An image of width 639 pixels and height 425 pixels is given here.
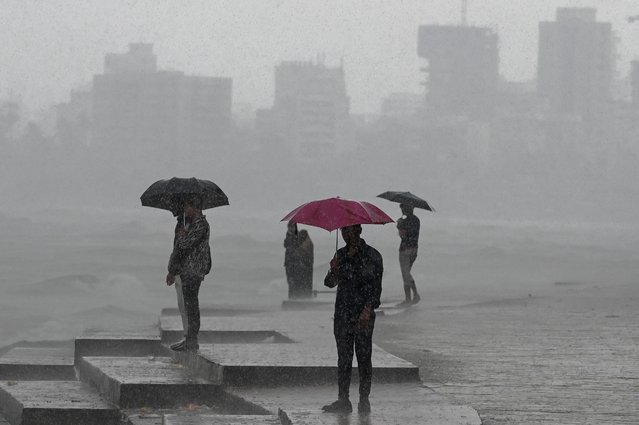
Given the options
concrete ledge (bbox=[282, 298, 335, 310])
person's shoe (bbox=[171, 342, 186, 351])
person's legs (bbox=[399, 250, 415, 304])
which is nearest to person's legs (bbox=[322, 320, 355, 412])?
person's shoe (bbox=[171, 342, 186, 351])

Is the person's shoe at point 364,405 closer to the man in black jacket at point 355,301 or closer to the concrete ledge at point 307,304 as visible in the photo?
the man in black jacket at point 355,301

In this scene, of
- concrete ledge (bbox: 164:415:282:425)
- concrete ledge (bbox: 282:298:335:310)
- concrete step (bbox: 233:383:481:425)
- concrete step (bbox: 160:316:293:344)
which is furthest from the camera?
concrete ledge (bbox: 282:298:335:310)

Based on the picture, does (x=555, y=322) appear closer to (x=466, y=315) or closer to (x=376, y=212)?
(x=466, y=315)

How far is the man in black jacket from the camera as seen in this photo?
7738 millimetres

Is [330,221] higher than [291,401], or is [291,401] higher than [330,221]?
[330,221]

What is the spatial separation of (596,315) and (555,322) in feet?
4.86

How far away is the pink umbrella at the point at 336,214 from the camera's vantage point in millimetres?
7453

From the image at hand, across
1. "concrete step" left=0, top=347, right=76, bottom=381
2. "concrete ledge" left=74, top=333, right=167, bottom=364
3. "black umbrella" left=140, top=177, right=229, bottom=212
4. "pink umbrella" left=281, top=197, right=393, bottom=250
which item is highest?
"black umbrella" left=140, top=177, right=229, bottom=212

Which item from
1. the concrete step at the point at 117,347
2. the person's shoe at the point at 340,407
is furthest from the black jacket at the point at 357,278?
the concrete step at the point at 117,347

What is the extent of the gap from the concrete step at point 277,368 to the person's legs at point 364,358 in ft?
4.92

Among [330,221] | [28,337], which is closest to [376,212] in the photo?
[330,221]

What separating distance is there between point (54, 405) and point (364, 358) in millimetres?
2685

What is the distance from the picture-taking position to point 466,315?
55.9 feet

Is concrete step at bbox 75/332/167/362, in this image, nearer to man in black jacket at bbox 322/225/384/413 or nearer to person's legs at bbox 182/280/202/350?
person's legs at bbox 182/280/202/350
